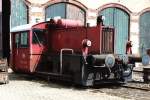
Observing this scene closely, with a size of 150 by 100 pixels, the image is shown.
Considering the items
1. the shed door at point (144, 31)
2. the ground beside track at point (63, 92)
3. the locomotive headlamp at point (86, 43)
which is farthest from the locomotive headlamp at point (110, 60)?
the shed door at point (144, 31)

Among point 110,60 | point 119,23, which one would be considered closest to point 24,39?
point 110,60

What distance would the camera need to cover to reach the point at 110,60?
1302cm

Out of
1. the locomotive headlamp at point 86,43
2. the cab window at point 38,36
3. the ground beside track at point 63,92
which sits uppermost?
the cab window at point 38,36

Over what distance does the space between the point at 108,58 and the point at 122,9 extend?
15596 mm

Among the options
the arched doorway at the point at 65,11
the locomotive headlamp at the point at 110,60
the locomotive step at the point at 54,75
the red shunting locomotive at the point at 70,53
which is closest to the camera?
the locomotive headlamp at the point at 110,60

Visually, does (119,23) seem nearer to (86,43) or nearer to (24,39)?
(24,39)

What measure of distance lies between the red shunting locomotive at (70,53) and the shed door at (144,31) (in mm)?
14480

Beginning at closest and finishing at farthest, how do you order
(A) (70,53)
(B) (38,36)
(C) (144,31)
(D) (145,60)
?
(D) (145,60), (A) (70,53), (B) (38,36), (C) (144,31)

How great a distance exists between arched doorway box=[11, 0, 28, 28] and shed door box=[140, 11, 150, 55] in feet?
31.8

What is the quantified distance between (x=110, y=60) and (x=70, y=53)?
1.96m

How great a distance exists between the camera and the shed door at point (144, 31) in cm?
2908

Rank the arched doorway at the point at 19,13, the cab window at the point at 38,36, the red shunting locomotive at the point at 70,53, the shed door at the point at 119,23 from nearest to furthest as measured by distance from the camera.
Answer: the red shunting locomotive at the point at 70,53 < the cab window at the point at 38,36 < the arched doorway at the point at 19,13 < the shed door at the point at 119,23

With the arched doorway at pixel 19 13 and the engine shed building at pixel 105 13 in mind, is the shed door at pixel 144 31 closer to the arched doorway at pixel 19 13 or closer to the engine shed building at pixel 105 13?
the engine shed building at pixel 105 13

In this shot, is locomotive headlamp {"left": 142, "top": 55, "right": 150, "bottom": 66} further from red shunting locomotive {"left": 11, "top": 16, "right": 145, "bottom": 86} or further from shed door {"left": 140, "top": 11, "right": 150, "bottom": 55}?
shed door {"left": 140, "top": 11, "right": 150, "bottom": 55}
